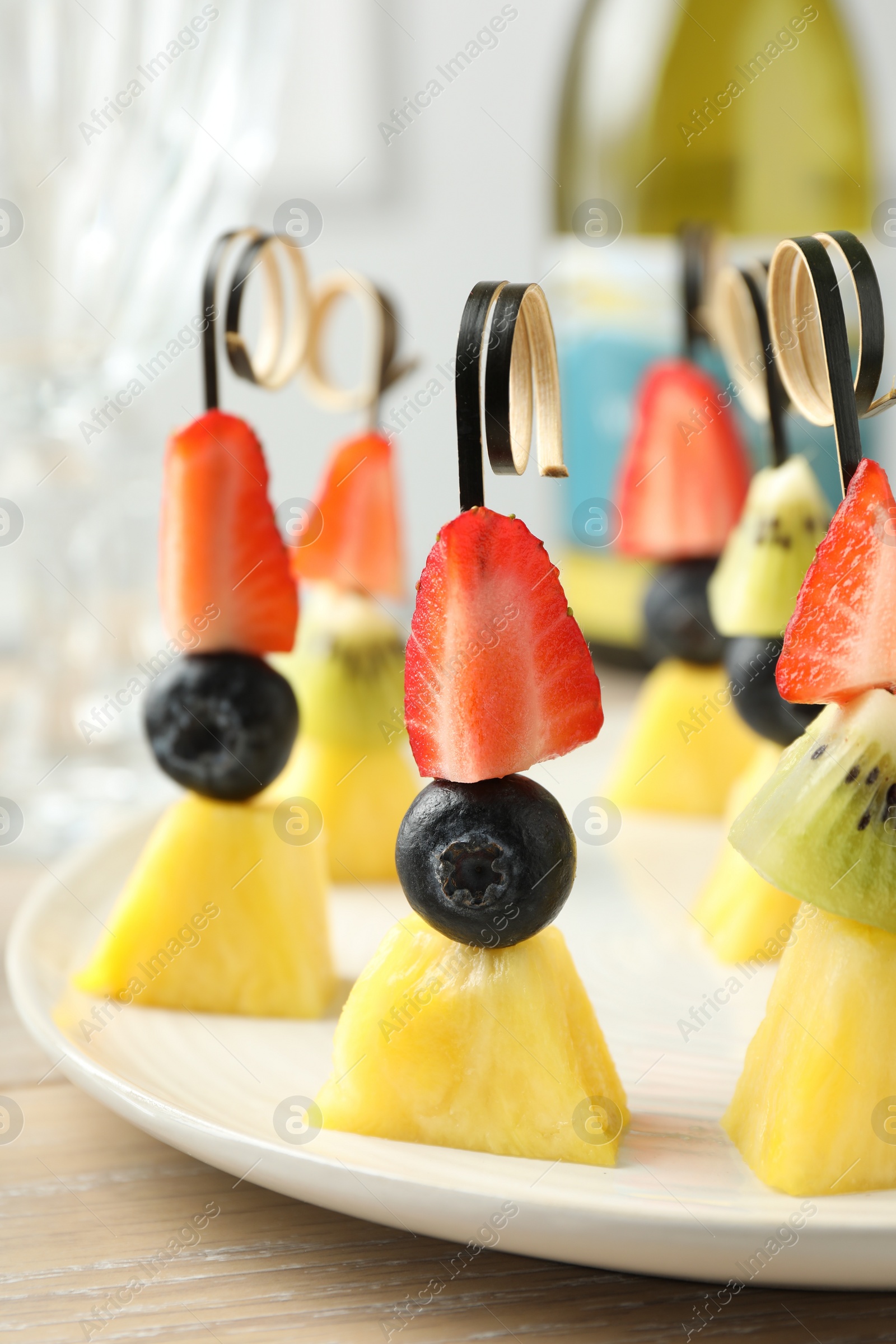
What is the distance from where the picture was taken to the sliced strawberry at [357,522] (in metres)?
0.86

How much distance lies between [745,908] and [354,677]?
0.92ft

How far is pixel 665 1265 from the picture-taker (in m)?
0.45

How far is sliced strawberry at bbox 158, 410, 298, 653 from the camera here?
0.66 meters

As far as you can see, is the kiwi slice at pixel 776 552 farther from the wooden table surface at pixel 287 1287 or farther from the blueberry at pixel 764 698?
the wooden table surface at pixel 287 1287

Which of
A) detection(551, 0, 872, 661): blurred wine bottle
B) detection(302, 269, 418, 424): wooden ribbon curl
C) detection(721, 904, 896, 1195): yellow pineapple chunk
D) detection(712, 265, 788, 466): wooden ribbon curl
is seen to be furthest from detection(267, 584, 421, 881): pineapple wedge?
detection(551, 0, 872, 661): blurred wine bottle

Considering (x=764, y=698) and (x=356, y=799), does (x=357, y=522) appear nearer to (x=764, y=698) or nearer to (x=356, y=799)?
(x=356, y=799)

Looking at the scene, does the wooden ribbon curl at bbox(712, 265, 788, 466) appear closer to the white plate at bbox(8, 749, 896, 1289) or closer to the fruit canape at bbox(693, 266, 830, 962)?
the fruit canape at bbox(693, 266, 830, 962)

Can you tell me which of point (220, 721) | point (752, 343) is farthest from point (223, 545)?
point (752, 343)

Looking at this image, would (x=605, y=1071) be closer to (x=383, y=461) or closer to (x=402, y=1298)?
(x=402, y=1298)

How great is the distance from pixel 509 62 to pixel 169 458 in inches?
50.7

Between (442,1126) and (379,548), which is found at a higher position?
(379,548)

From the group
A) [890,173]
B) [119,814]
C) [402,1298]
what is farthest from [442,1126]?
[890,173]

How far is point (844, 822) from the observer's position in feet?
1.64

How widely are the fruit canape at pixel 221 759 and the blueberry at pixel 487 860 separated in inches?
6.2
